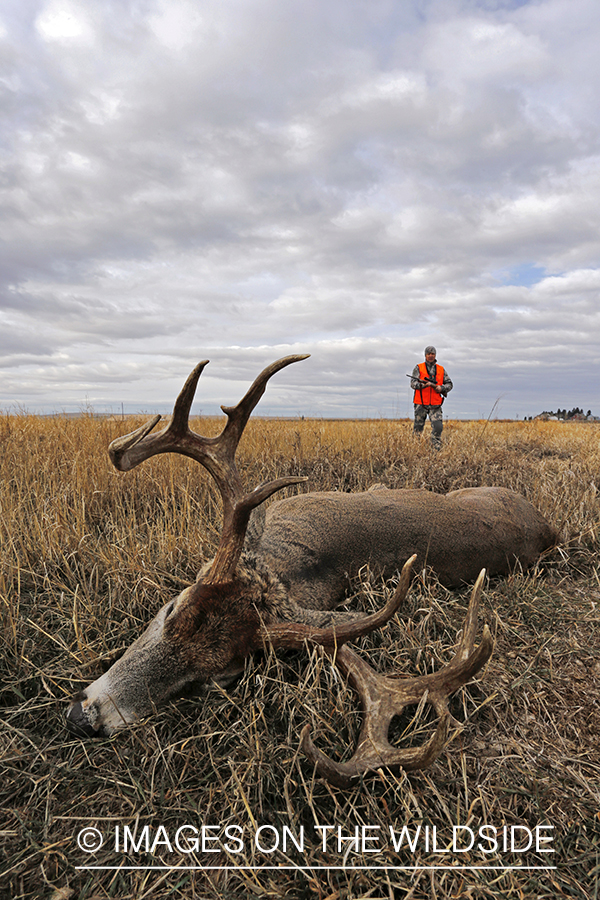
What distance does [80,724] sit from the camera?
6.95ft

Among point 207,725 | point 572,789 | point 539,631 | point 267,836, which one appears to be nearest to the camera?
point 267,836

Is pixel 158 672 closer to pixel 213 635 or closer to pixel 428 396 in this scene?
pixel 213 635

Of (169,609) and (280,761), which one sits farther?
(169,609)

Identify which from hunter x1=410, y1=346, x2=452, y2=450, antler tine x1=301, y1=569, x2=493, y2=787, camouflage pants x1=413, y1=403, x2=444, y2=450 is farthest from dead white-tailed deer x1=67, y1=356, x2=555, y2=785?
hunter x1=410, y1=346, x2=452, y2=450

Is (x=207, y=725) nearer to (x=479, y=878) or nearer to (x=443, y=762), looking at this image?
(x=443, y=762)

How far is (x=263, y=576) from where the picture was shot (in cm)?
230

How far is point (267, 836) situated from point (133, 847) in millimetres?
482

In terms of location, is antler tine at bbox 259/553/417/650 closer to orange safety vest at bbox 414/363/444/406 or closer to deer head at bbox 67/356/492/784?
deer head at bbox 67/356/492/784

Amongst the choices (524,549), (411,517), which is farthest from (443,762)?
(524,549)

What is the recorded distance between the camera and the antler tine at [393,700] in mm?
1682

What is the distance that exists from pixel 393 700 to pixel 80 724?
134 cm

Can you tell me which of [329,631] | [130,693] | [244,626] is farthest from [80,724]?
[329,631]

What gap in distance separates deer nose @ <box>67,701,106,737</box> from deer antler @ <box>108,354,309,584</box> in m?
0.78

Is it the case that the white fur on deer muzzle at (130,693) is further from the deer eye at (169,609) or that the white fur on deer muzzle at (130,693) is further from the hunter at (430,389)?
the hunter at (430,389)
